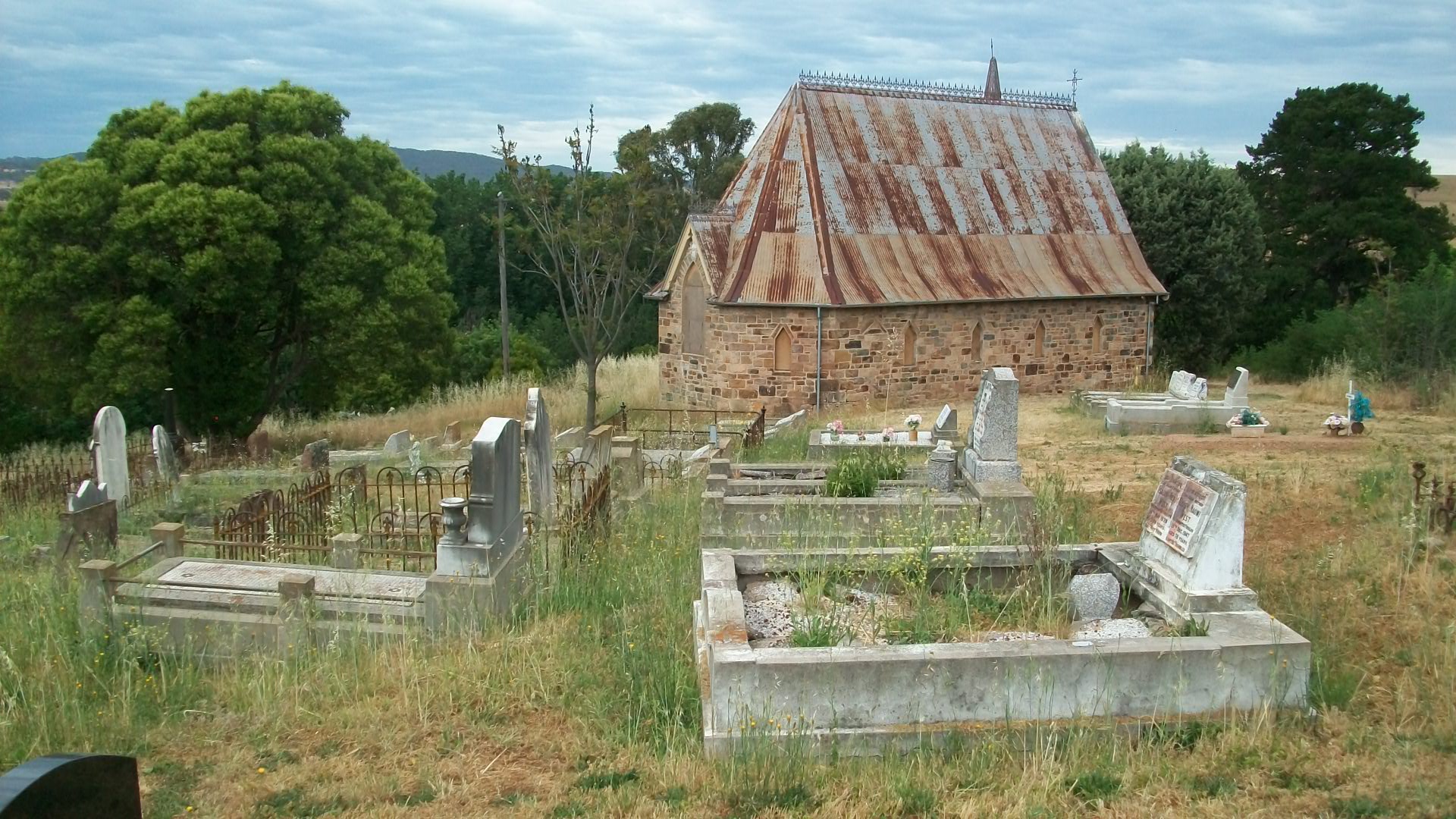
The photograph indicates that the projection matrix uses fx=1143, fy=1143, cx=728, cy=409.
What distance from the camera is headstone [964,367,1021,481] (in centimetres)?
1020

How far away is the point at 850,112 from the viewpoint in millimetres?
26250

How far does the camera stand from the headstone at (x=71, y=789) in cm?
263

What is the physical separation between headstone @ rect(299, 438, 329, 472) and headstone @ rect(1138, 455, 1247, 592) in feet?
37.5

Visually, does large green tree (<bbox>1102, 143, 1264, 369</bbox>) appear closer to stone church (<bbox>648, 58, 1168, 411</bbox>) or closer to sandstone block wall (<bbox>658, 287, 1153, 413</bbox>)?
stone church (<bbox>648, 58, 1168, 411</bbox>)

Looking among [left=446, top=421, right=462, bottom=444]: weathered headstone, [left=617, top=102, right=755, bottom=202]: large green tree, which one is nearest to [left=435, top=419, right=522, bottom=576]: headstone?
[left=446, top=421, right=462, bottom=444]: weathered headstone

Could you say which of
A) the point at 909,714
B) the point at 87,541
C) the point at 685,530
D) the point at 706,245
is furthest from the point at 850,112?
the point at 909,714

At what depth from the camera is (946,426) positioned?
1488 centimetres

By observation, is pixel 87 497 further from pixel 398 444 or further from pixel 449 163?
pixel 449 163

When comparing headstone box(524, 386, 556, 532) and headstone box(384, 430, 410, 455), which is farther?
headstone box(384, 430, 410, 455)

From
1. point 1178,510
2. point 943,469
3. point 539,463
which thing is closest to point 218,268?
point 539,463

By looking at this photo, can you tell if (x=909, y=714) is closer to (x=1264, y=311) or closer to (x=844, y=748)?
(x=844, y=748)

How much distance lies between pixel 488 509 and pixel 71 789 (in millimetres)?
5005

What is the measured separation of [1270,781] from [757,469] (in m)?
7.00

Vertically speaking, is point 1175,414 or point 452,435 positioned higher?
point 1175,414
